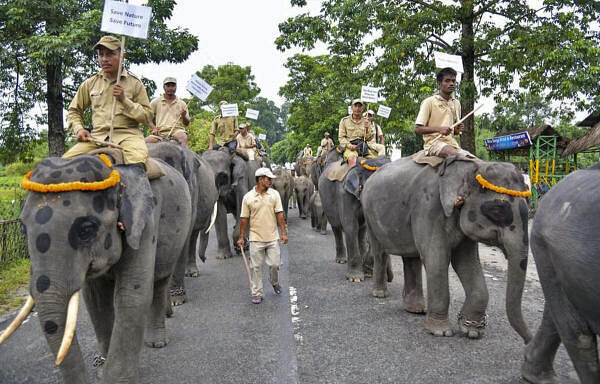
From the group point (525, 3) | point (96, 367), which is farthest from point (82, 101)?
point (525, 3)

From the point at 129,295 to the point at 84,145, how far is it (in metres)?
1.33

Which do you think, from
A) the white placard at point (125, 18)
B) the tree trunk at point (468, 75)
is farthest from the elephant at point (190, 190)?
the tree trunk at point (468, 75)

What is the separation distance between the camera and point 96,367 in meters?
4.15

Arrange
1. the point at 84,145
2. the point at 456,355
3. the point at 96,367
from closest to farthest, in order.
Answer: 1. the point at 84,145
2. the point at 96,367
3. the point at 456,355

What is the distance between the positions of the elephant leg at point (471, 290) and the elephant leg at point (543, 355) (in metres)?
1.06

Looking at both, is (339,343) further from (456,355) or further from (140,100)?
(140,100)

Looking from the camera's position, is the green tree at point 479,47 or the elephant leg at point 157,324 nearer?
the elephant leg at point 157,324

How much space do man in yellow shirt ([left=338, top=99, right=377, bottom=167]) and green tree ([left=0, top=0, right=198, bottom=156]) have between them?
6.66 metres

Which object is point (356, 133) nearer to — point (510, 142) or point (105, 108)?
point (105, 108)

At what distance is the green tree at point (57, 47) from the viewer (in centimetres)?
1088

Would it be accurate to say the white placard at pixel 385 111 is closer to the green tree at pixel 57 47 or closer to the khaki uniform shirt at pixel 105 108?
the green tree at pixel 57 47

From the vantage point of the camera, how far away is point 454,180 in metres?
4.78

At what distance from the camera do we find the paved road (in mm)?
4020

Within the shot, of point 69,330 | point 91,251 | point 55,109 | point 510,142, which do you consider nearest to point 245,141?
point 55,109
